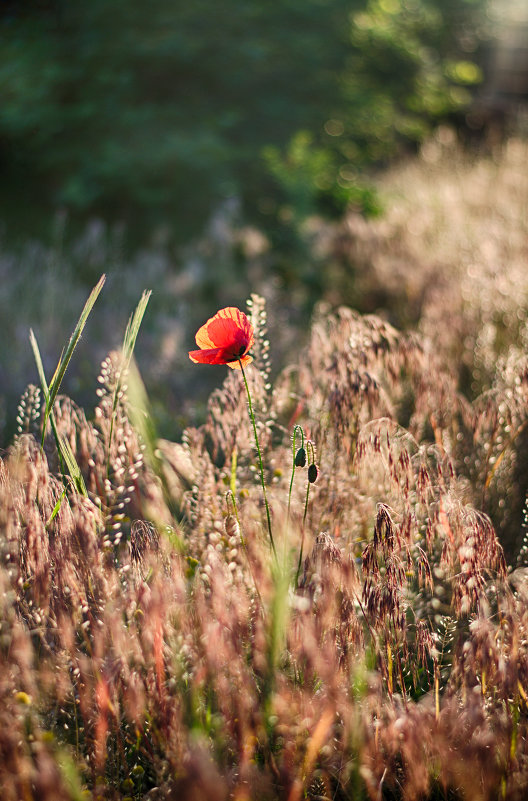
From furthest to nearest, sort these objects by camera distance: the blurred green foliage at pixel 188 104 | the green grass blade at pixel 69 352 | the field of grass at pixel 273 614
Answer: the blurred green foliage at pixel 188 104 → the green grass blade at pixel 69 352 → the field of grass at pixel 273 614

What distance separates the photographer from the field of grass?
3.52 ft

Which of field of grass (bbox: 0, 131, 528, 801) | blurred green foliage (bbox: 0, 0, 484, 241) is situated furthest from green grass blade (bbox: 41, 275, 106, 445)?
blurred green foliage (bbox: 0, 0, 484, 241)

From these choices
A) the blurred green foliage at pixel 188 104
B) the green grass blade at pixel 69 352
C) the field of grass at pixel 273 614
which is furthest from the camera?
the blurred green foliage at pixel 188 104

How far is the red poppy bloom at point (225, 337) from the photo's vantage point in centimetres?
129

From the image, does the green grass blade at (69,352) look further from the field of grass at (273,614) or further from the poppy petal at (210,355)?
the poppy petal at (210,355)

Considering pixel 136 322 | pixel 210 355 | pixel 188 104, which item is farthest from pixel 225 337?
pixel 188 104

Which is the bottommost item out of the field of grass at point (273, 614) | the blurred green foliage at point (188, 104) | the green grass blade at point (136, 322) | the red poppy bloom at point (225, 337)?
the field of grass at point (273, 614)

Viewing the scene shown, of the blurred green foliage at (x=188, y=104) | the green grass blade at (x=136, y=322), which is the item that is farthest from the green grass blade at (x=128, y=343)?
the blurred green foliage at (x=188, y=104)

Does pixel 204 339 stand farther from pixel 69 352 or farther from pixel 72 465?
pixel 72 465

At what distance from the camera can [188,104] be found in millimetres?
4918

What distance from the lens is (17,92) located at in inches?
161

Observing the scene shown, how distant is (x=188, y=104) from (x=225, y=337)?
4.34 metres

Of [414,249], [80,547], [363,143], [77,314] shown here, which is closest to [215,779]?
[80,547]

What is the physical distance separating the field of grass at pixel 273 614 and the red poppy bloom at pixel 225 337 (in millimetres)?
129
